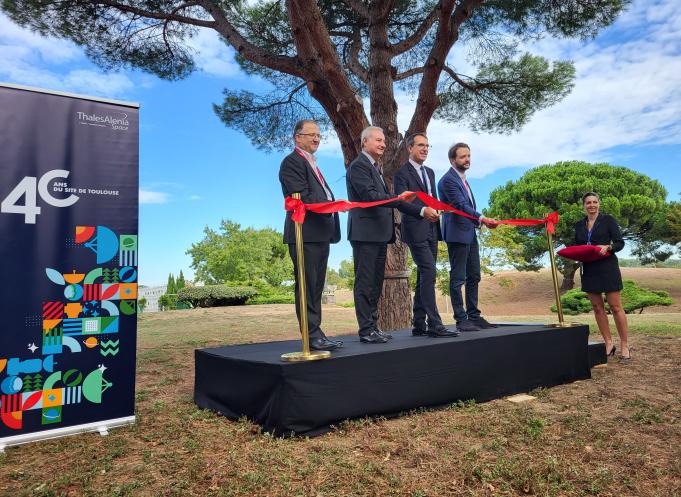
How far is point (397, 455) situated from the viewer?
2748 millimetres

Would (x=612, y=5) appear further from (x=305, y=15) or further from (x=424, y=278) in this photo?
(x=424, y=278)

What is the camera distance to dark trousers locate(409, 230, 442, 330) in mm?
4035

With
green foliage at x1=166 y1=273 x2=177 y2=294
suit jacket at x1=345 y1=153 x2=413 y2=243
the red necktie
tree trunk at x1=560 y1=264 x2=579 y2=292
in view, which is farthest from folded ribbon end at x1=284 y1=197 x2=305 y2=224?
green foliage at x1=166 y1=273 x2=177 y2=294

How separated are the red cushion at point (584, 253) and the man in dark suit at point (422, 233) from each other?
1855 mm

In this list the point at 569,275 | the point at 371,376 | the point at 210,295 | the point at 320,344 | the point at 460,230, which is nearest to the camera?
the point at 371,376

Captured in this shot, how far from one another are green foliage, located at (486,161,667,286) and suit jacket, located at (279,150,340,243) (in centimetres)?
2099

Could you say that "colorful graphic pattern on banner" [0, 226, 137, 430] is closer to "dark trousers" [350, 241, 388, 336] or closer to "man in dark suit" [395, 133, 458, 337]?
"dark trousers" [350, 241, 388, 336]

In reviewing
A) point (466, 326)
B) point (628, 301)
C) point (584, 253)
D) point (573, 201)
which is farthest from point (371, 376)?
point (573, 201)

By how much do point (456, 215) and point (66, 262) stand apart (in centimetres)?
311

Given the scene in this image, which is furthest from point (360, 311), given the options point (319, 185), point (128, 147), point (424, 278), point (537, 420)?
point (128, 147)

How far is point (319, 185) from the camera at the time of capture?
11.8 ft

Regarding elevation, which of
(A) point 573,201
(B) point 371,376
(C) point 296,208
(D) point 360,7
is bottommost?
(B) point 371,376

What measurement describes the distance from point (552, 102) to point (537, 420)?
25.9 ft

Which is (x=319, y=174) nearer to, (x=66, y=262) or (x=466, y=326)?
(x=66, y=262)
